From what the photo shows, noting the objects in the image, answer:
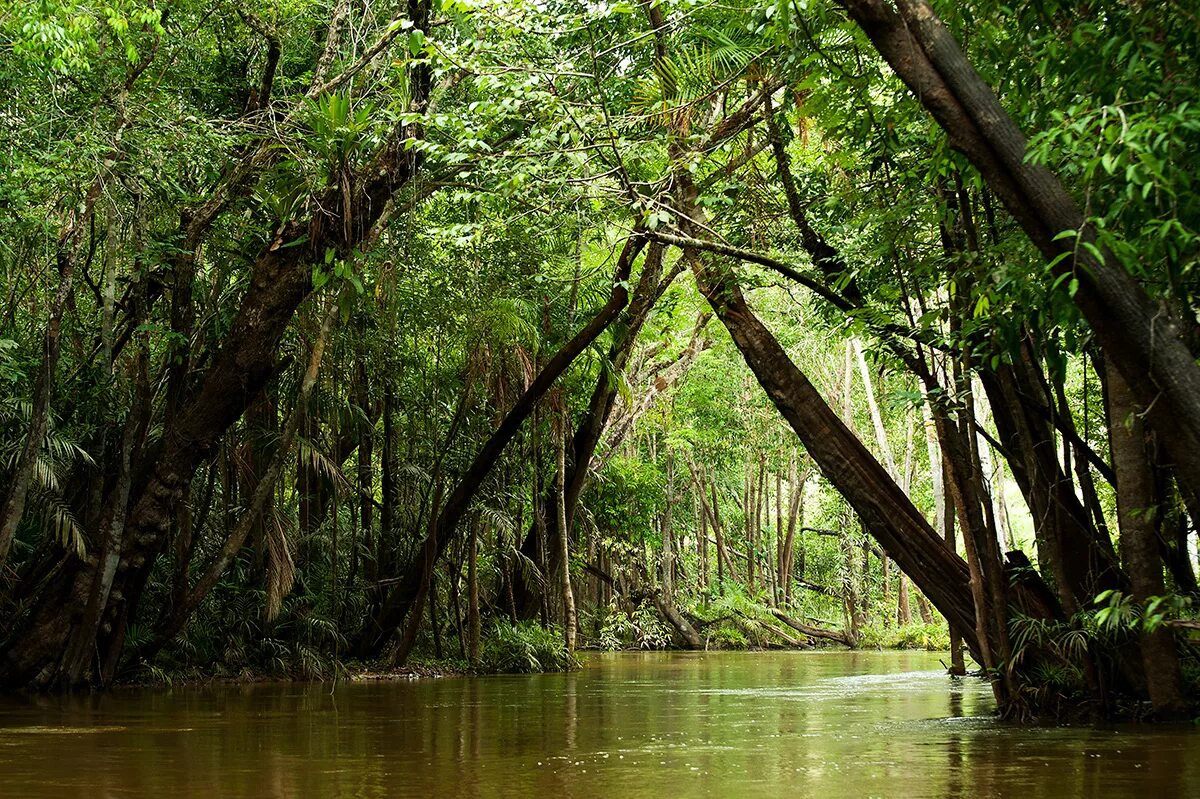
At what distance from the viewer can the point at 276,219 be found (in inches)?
460

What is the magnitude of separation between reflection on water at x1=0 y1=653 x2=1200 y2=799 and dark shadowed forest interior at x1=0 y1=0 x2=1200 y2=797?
2.56 feet

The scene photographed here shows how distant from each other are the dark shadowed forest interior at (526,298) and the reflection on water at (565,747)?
2.56 ft

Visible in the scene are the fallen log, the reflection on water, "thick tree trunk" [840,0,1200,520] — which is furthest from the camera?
the fallen log

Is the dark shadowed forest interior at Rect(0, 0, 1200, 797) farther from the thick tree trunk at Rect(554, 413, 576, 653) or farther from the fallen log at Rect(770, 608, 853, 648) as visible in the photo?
the fallen log at Rect(770, 608, 853, 648)

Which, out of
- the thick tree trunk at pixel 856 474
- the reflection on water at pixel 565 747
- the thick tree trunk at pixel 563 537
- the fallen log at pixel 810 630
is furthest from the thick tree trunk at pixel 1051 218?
the fallen log at pixel 810 630

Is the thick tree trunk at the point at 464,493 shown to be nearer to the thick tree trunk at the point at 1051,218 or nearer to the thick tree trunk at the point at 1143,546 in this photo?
the thick tree trunk at the point at 1143,546

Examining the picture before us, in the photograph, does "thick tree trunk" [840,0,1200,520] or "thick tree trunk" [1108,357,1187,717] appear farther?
"thick tree trunk" [1108,357,1187,717]

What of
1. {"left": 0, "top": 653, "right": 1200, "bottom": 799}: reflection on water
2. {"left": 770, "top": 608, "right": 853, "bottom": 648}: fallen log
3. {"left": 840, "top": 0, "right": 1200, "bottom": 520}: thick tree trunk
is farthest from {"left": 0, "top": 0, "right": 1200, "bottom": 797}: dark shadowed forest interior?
{"left": 770, "top": 608, "right": 853, "bottom": 648}: fallen log

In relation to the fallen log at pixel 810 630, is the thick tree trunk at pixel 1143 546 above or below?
above

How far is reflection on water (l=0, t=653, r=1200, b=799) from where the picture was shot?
5.00m

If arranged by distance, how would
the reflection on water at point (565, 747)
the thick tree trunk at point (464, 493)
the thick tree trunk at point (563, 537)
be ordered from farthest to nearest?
the thick tree trunk at point (563, 537)
the thick tree trunk at point (464, 493)
the reflection on water at point (565, 747)

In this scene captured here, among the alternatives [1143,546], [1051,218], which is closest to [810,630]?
[1143,546]

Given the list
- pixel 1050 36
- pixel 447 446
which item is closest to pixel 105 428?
pixel 447 446

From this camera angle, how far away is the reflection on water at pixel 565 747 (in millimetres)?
5004
